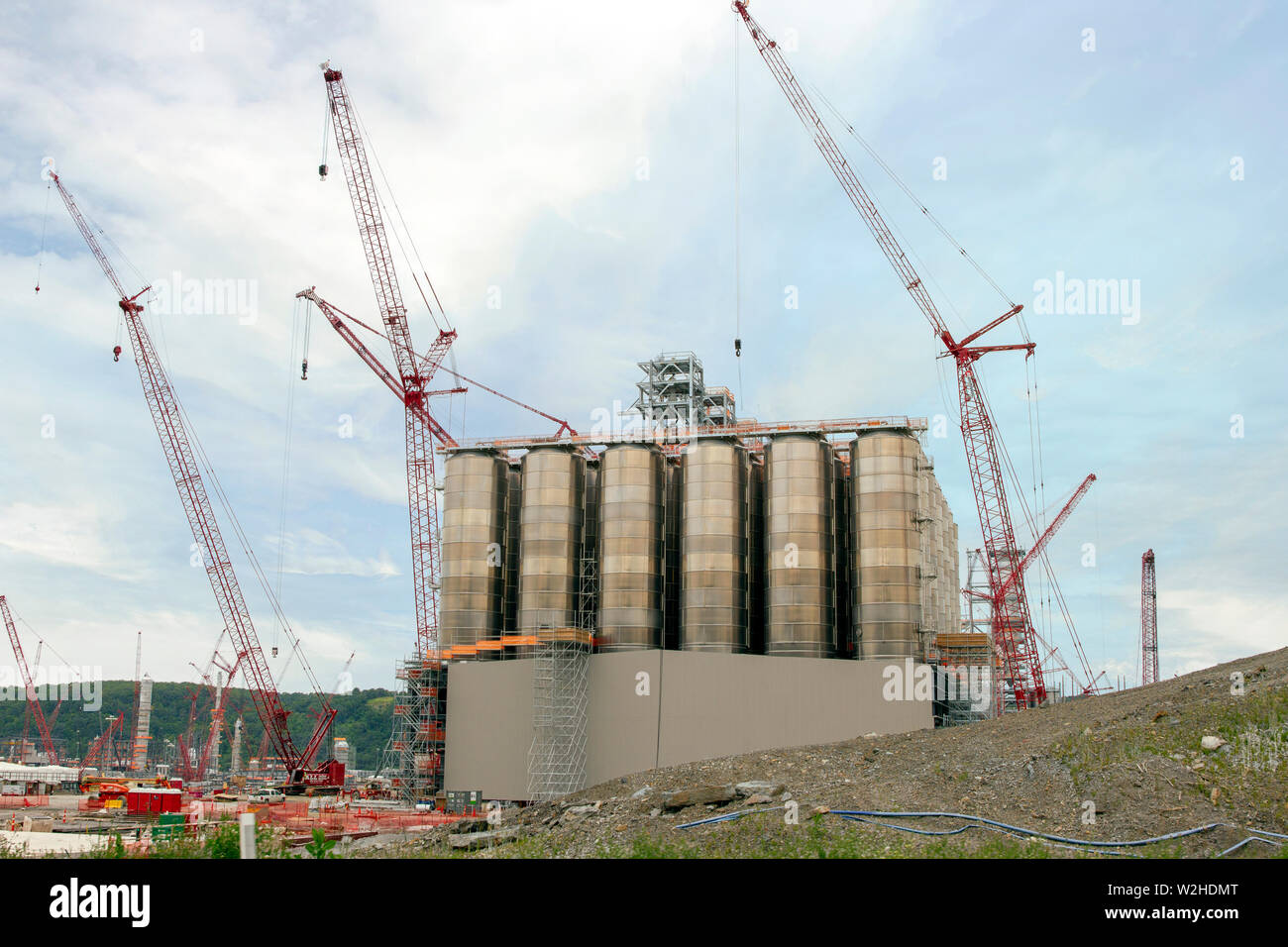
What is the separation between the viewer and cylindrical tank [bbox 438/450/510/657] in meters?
82.8

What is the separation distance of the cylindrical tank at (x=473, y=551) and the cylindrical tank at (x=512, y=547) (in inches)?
23.2

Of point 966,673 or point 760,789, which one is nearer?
point 760,789

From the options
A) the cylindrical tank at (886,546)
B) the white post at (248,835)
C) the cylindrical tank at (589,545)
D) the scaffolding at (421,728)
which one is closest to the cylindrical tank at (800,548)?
the cylindrical tank at (886,546)

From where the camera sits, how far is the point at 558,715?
237ft

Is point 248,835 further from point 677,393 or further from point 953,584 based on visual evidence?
point 953,584

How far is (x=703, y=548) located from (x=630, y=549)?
18.5 feet

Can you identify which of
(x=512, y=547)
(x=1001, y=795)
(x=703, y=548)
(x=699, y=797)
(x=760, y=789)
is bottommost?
(x=699, y=797)

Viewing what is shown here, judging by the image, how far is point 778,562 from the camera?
7631 centimetres

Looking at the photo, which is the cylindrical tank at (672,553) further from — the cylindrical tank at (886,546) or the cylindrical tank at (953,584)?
the cylindrical tank at (953,584)

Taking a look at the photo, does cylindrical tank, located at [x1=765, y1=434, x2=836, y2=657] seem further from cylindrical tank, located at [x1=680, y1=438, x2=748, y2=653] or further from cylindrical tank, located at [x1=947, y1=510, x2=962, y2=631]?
cylindrical tank, located at [x1=947, y1=510, x2=962, y2=631]

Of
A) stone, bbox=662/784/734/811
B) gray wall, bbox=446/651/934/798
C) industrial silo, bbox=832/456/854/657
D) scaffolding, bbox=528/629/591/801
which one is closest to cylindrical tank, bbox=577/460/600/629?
scaffolding, bbox=528/629/591/801

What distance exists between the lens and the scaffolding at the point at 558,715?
71.5 meters

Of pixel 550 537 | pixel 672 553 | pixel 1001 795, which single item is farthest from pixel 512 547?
pixel 1001 795
